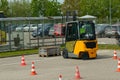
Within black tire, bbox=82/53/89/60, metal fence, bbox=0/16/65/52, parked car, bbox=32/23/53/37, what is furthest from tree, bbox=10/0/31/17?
black tire, bbox=82/53/89/60

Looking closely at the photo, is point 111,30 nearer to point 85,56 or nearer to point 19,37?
point 19,37

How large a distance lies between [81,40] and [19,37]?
12363 millimetres

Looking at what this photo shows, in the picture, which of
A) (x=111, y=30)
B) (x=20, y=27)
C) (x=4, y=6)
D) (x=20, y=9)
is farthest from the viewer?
(x=20, y=9)

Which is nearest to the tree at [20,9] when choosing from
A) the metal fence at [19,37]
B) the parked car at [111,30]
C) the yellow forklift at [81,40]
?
the parked car at [111,30]

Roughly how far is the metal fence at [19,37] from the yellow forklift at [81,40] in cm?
1007

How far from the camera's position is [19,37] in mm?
36156

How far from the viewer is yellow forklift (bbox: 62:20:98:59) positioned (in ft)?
81.6

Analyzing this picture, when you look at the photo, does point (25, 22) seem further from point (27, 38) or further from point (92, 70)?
point (92, 70)

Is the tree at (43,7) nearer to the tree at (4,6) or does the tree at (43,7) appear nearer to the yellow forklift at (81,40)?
the tree at (4,6)

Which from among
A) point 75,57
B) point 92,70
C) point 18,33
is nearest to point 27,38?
point 18,33

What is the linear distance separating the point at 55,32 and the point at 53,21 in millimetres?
1641

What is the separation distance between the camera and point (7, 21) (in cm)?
3578

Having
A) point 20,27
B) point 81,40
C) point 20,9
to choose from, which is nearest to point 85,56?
point 81,40

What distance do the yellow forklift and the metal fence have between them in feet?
33.0
